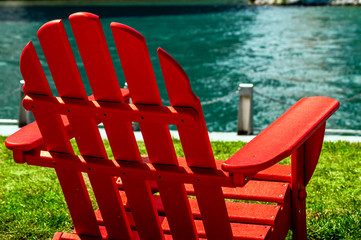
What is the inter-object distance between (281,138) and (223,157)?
302 centimetres

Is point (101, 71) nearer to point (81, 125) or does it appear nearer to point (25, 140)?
point (81, 125)

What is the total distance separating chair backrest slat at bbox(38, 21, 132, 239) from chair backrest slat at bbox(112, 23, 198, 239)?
214 millimetres

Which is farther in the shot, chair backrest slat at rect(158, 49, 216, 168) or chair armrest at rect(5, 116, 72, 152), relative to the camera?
chair armrest at rect(5, 116, 72, 152)

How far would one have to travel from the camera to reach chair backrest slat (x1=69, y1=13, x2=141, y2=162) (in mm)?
1930

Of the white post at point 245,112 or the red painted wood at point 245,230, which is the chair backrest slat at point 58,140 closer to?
the red painted wood at point 245,230

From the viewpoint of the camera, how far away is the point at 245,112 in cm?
646

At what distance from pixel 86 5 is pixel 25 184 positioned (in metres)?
41.4

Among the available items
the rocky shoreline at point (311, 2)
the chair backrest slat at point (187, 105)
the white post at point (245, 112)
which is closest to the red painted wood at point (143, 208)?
the chair backrest slat at point (187, 105)

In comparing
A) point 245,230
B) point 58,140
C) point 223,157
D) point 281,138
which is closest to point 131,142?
point 58,140

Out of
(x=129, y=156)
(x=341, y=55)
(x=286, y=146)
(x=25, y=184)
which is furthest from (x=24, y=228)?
(x=341, y=55)

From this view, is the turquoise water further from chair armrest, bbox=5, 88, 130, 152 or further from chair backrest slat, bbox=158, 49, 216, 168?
chair backrest slat, bbox=158, 49, 216, 168

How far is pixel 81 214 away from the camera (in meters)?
2.42

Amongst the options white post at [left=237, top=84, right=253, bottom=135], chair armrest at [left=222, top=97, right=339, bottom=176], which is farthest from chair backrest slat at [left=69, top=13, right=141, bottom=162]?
white post at [left=237, top=84, right=253, bottom=135]

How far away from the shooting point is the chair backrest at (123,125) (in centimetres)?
192
